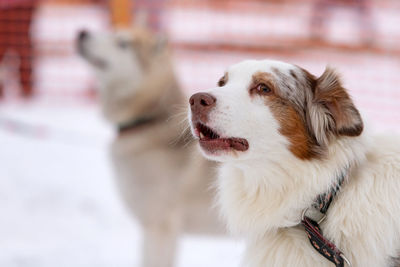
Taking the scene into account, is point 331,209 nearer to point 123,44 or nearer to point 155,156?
point 155,156

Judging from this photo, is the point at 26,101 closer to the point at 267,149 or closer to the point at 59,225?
the point at 59,225

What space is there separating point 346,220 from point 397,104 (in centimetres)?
552

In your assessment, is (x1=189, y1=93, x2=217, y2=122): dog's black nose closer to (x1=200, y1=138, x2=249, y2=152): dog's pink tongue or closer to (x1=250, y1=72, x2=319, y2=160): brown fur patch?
(x1=200, y1=138, x2=249, y2=152): dog's pink tongue

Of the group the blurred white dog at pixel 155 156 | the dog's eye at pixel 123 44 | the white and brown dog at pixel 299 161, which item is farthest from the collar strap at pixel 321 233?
the dog's eye at pixel 123 44

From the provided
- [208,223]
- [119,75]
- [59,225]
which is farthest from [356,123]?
[59,225]

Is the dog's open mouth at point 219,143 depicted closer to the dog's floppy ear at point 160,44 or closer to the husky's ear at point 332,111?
the husky's ear at point 332,111

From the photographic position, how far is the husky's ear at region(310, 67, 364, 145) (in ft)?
6.00

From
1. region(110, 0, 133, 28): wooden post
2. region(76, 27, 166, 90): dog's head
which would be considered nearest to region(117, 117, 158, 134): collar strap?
region(76, 27, 166, 90): dog's head

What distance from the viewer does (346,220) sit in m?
1.84

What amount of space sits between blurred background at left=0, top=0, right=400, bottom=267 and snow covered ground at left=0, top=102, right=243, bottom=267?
13 millimetres

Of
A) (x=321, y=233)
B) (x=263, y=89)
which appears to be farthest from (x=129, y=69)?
(x=321, y=233)

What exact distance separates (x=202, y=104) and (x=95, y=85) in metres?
6.65

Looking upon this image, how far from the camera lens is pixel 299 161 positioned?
76.1 inches

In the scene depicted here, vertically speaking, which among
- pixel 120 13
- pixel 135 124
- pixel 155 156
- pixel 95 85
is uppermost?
pixel 120 13
